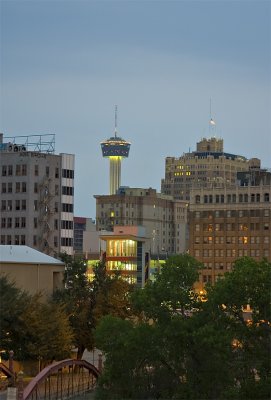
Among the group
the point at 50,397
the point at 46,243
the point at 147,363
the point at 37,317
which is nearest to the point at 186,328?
the point at 147,363

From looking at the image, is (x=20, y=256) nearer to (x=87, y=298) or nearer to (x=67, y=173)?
(x=87, y=298)

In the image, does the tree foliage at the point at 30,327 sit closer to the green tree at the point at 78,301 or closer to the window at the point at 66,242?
the green tree at the point at 78,301

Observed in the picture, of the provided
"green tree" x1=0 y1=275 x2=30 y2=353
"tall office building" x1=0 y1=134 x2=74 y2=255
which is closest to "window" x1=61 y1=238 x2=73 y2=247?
"tall office building" x1=0 y1=134 x2=74 y2=255

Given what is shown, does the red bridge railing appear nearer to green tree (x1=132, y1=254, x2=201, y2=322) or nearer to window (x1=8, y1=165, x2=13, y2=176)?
green tree (x1=132, y1=254, x2=201, y2=322)

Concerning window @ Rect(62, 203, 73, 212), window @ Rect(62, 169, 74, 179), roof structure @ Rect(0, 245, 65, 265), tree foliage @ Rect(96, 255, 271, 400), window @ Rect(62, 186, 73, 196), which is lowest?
tree foliage @ Rect(96, 255, 271, 400)

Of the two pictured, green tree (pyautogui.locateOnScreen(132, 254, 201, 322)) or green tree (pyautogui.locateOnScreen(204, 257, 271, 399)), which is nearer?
green tree (pyautogui.locateOnScreen(204, 257, 271, 399))

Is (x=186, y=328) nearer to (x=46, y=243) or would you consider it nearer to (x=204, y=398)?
(x=204, y=398)

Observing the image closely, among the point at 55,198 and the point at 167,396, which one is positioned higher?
the point at 55,198

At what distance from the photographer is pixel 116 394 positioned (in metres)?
69.6

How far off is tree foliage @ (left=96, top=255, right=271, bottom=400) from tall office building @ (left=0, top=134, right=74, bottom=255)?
310 feet

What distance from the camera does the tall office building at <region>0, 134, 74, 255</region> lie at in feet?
545

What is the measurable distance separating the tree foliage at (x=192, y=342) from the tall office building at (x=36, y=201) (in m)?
94.4

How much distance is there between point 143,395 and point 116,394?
1528 millimetres

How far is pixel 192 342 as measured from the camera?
2677 inches
